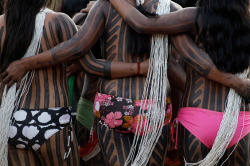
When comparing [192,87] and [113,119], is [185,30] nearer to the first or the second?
[192,87]

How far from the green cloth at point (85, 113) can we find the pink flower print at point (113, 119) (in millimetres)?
831

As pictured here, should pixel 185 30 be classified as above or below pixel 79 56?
above

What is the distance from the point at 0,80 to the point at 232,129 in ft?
5.41

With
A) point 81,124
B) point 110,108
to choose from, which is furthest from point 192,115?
point 81,124

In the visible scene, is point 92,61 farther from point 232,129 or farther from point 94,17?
point 232,129

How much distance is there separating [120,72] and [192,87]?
0.51 m

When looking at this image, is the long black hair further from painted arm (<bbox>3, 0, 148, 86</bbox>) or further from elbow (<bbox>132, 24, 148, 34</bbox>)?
elbow (<bbox>132, 24, 148, 34</bbox>)

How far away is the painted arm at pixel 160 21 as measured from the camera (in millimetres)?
3000

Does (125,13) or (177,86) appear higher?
(125,13)

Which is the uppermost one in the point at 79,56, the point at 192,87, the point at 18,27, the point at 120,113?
the point at 18,27

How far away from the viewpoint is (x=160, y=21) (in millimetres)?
3039

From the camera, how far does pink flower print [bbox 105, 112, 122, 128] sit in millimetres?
3070

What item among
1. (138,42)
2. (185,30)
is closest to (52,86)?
(138,42)

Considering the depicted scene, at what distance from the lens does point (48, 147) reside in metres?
3.02
